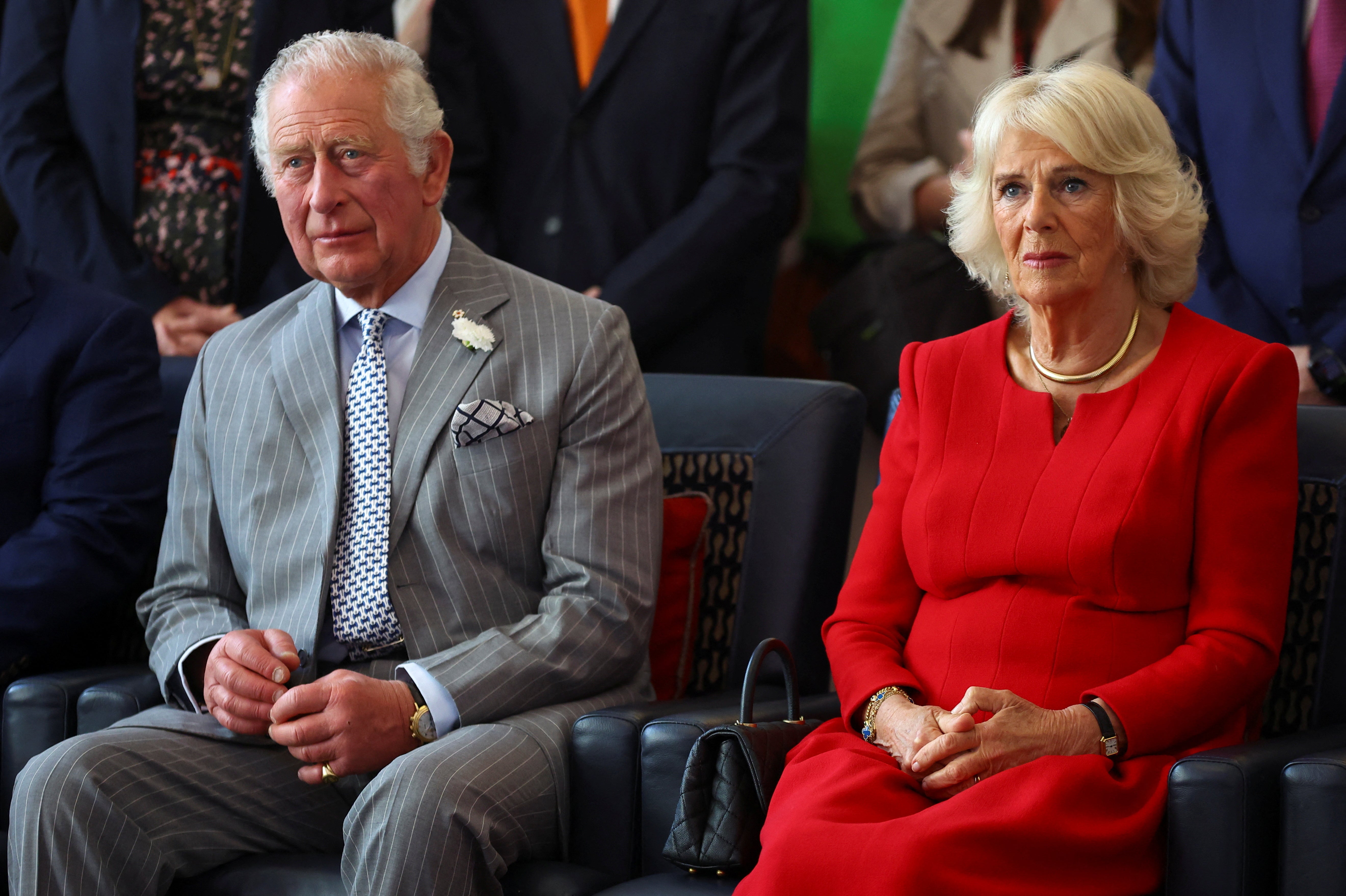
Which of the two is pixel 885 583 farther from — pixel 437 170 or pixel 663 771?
pixel 437 170

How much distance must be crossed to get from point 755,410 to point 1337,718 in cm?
91

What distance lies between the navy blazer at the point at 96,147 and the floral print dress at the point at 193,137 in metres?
0.03

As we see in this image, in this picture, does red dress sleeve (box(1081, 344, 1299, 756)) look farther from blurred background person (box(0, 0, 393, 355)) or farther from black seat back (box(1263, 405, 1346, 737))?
blurred background person (box(0, 0, 393, 355))

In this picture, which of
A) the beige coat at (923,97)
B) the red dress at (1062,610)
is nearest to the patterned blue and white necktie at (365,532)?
the red dress at (1062,610)

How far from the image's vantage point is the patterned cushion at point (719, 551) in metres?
2.11

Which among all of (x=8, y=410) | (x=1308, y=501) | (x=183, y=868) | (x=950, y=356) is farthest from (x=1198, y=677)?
(x=8, y=410)

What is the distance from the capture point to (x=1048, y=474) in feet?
5.51

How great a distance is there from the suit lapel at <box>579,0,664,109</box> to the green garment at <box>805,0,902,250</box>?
0.39 metres

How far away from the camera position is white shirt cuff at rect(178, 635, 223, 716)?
1.91 meters

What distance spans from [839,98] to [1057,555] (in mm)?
1648

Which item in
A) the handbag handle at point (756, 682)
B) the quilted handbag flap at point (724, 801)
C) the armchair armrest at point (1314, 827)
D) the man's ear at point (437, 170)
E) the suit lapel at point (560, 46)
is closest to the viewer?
the armchair armrest at point (1314, 827)

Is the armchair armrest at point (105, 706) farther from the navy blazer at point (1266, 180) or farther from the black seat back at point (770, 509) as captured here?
the navy blazer at point (1266, 180)

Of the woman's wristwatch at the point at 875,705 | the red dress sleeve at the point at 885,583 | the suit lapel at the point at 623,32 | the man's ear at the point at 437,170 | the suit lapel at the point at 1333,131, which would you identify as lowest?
the woman's wristwatch at the point at 875,705

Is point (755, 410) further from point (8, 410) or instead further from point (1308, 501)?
point (8, 410)
